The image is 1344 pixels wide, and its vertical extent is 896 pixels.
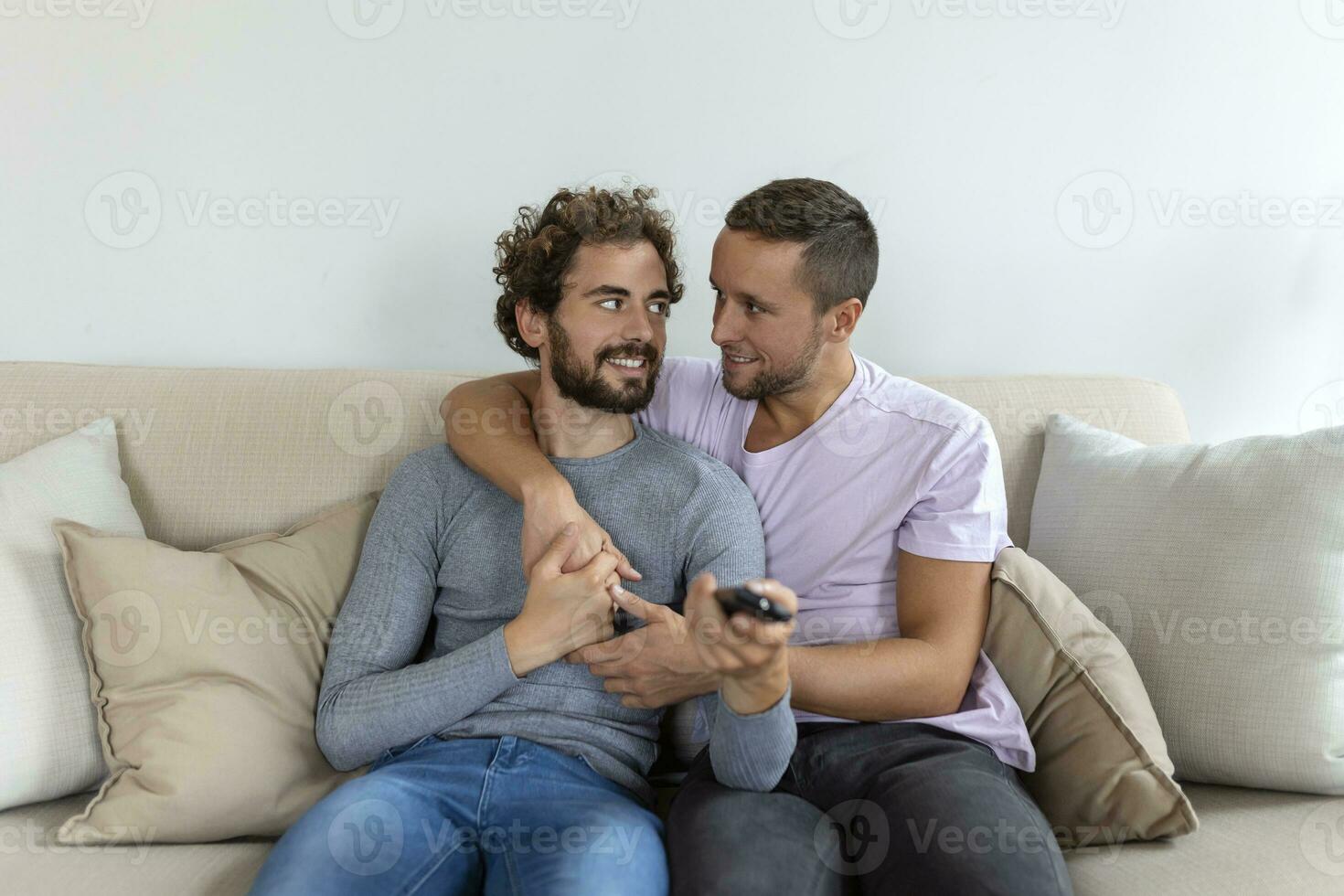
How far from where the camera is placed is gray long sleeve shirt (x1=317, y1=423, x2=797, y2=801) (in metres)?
1.39

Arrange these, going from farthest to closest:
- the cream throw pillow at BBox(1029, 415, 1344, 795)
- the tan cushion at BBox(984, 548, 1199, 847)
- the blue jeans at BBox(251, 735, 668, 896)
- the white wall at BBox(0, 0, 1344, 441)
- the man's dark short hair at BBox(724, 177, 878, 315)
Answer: the white wall at BBox(0, 0, 1344, 441) < the man's dark short hair at BBox(724, 177, 878, 315) < the cream throw pillow at BBox(1029, 415, 1344, 795) < the tan cushion at BBox(984, 548, 1199, 847) < the blue jeans at BBox(251, 735, 668, 896)

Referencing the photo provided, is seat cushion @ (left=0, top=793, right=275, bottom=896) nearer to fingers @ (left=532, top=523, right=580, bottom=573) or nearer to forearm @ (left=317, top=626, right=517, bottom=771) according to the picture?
forearm @ (left=317, top=626, right=517, bottom=771)

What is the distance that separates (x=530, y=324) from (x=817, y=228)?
0.51 meters

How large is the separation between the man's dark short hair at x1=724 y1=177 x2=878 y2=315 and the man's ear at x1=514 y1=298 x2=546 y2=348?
361 millimetres

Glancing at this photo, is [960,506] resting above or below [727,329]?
below

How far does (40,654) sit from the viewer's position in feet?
4.75

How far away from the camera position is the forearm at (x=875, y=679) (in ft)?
4.46

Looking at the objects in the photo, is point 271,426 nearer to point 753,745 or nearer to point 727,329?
point 727,329

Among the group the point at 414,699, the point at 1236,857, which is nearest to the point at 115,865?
the point at 414,699

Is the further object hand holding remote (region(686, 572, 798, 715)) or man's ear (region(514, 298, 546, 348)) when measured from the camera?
man's ear (region(514, 298, 546, 348))

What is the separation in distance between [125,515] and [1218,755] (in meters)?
1.77

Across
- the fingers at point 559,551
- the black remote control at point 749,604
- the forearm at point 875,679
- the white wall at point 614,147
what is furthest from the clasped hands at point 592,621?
the white wall at point 614,147

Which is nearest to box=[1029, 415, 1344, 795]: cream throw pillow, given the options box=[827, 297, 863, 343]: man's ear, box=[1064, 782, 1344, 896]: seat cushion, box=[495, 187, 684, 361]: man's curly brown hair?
box=[1064, 782, 1344, 896]: seat cushion

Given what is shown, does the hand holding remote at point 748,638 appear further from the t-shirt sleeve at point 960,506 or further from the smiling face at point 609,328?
the smiling face at point 609,328
